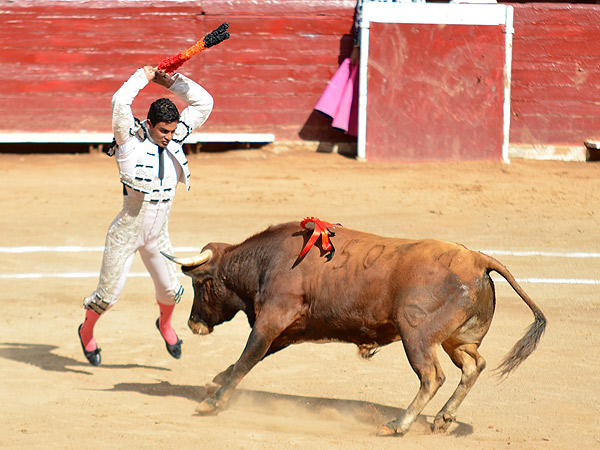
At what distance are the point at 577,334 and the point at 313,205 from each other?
4.06 metres

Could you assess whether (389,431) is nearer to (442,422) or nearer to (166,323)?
(442,422)

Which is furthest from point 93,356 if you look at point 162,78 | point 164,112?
point 162,78

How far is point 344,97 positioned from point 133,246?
6842mm

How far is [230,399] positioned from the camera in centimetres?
473

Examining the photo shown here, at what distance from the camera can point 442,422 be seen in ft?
13.6

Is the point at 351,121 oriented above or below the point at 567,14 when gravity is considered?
below

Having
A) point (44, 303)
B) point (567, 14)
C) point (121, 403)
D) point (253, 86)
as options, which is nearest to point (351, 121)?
point (253, 86)

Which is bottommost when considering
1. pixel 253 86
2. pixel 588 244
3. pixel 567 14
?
pixel 588 244

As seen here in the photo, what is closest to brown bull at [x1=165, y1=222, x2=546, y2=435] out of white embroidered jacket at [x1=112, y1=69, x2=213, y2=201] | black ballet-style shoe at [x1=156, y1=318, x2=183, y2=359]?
white embroidered jacket at [x1=112, y1=69, x2=213, y2=201]

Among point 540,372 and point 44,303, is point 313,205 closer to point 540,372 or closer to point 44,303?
point 44,303

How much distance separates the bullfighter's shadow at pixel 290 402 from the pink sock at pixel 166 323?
0.32 m

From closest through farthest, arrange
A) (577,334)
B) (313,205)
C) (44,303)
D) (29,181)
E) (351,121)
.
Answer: (577,334) → (44,303) → (313,205) → (29,181) → (351,121)

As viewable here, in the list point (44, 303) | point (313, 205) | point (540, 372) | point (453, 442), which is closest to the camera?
point (453, 442)

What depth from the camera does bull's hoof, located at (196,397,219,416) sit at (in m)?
4.34
